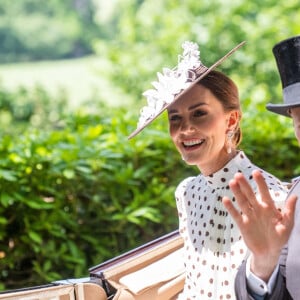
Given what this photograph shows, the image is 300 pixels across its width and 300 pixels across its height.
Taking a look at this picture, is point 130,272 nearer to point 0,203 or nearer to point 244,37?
point 0,203

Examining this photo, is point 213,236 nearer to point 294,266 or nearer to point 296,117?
point 294,266

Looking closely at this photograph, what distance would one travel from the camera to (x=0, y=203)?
3.91 meters

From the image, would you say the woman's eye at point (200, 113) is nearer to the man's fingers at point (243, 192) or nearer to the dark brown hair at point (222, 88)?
the dark brown hair at point (222, 88)

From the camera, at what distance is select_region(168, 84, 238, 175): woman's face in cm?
238

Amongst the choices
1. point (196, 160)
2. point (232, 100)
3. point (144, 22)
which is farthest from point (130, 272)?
point (144, 22)

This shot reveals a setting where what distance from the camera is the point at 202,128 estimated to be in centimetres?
238

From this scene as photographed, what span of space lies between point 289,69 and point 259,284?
1.94ft

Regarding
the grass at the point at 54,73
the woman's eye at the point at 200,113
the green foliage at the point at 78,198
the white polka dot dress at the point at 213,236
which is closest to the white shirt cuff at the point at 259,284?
the white polka dot dress at the point at 213,236

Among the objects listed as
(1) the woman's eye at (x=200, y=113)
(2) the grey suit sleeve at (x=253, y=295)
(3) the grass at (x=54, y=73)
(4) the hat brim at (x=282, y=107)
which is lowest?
(2) the grey suit sleeve at (x=253, y=295)

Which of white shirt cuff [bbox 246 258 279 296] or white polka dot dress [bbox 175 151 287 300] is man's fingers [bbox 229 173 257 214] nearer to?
white shirt cuff [bbox 246 258 279 296]

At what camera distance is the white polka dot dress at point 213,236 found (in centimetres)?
230

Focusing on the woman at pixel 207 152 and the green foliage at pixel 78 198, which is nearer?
the woman at pixel 207 152

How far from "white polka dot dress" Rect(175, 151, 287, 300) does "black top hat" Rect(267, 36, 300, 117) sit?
0.25 meters

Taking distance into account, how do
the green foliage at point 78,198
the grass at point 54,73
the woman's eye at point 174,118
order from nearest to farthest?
the woman's eye at point 174,118 < the green foliage at point 78,198 < the grass at point 54,73
